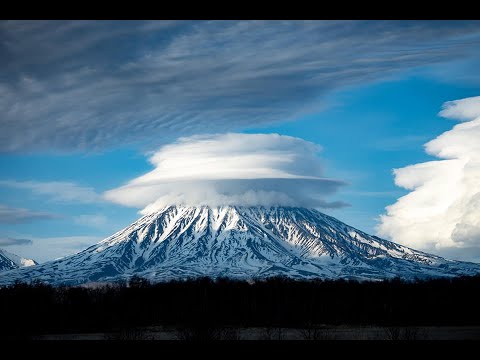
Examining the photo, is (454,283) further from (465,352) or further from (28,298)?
(465,352)

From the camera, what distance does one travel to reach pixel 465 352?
11.3ft

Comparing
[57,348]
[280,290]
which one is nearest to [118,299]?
[280,290]

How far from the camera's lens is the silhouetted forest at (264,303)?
90438 millimetres

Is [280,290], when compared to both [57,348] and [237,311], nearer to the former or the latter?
[237,311]

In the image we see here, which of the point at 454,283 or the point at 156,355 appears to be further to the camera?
the point at 454,283

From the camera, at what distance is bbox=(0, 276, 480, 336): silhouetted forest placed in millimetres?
90438

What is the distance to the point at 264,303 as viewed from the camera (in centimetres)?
10550

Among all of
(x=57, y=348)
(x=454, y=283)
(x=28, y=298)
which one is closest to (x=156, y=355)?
(x=57, y=348)
